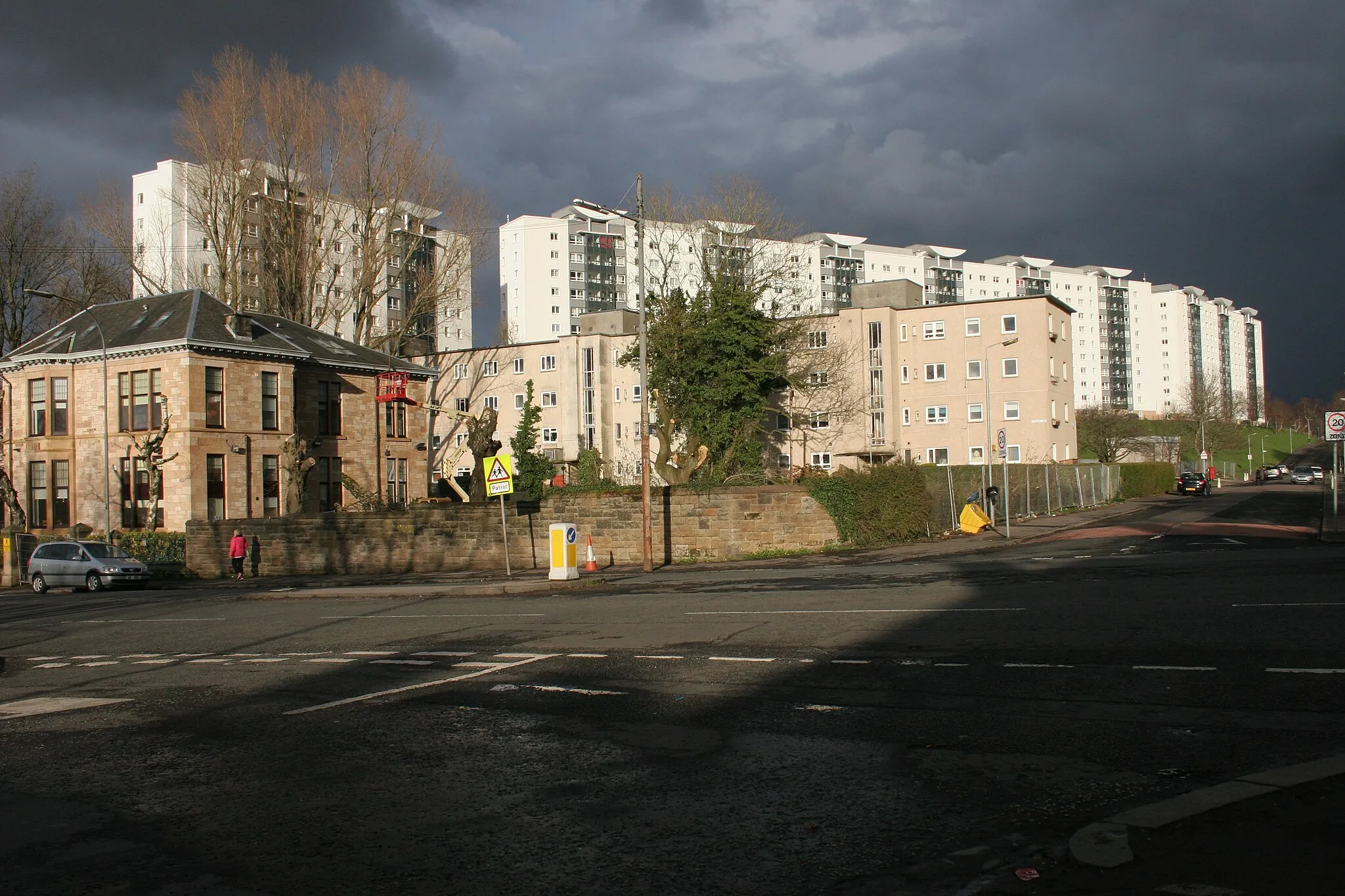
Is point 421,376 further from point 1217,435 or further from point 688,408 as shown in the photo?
point 1217,435

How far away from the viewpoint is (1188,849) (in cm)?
490

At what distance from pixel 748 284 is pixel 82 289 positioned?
38.4 m

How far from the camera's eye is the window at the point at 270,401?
45156 millimetres

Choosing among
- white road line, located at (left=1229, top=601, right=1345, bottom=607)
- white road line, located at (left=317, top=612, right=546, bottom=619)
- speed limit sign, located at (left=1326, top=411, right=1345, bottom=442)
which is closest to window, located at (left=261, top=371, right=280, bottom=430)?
white road line, located at (left=317, top=612, right=546, bottom=619)

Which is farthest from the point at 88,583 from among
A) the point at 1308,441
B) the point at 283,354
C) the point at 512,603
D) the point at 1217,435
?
the point at 1308,441

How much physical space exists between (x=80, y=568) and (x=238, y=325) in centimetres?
1492

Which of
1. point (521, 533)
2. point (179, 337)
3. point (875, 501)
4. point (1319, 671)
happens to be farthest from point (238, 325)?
point (1319, 671)

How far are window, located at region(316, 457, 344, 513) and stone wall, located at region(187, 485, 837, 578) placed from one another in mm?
9768

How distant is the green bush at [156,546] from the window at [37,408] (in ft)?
26.8

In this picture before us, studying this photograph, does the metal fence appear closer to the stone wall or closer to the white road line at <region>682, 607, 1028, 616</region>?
the stone wall

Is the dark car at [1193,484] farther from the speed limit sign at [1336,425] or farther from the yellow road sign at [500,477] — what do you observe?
the yellow road sign at [500,477]

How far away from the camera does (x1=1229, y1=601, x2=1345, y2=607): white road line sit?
12.7 meters

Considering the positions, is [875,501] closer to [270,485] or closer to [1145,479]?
[270,485]

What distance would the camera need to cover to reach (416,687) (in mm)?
10602
